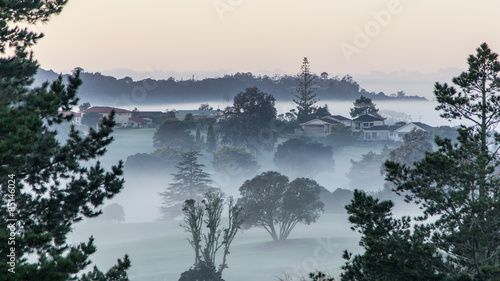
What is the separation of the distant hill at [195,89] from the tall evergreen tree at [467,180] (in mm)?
120707

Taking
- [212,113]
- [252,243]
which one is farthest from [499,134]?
[212,113]

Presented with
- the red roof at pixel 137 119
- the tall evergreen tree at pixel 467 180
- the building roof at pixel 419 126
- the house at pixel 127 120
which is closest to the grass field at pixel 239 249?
the tall evergreen tree at pixel 467 180

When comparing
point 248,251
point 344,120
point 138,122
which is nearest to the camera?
point 248,251

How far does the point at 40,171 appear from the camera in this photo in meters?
15.6

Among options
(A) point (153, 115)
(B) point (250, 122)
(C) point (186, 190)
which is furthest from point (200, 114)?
(C) point (186, 190)

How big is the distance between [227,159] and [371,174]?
27.5m

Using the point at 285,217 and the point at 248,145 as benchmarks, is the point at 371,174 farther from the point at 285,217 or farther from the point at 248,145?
the point at 285,217

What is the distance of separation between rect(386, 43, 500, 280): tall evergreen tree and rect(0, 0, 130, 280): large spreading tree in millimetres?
8675

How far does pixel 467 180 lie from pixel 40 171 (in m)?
12.1

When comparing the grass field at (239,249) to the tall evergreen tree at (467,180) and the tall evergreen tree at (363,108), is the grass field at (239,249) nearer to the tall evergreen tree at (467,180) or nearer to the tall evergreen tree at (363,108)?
the tall evergreen tree at (467,180)

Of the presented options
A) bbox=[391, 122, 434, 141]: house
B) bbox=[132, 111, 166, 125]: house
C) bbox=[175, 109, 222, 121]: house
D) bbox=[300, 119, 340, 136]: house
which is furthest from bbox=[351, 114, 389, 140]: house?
bbox=[132, 111, 166, 125]: house

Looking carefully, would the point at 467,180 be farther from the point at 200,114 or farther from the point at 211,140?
the point at 200,114

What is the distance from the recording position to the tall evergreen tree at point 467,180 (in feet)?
50.2

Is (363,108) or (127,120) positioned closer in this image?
(363,108)
